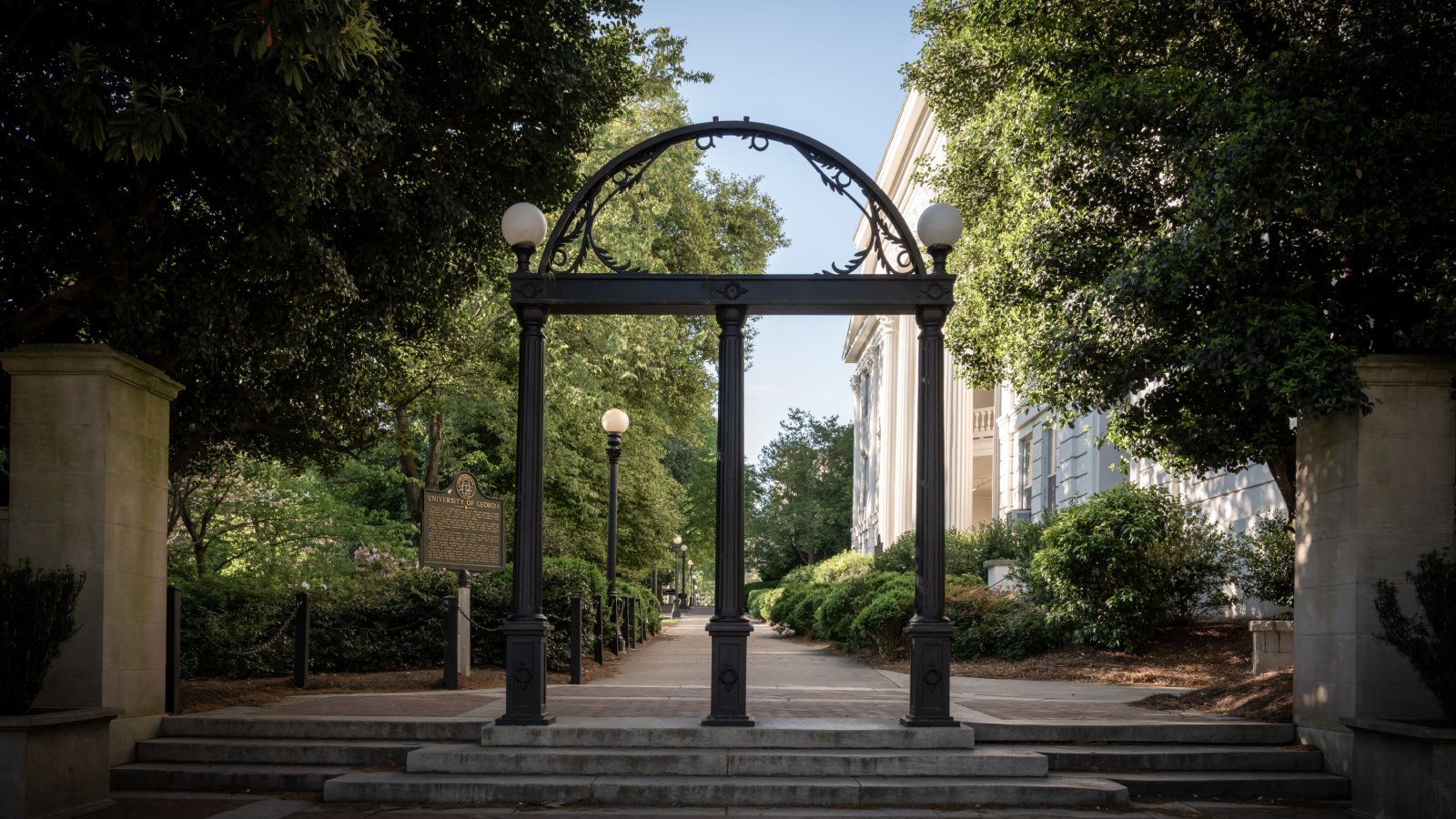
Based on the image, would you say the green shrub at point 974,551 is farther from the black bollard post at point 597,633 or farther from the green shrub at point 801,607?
the black bollard post at point 597,633

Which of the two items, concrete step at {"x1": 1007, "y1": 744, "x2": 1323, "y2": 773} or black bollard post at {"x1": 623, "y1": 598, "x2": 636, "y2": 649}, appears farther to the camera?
black bollard post at {"x1": 623, "y1": 598, "x2": 636, "y2": 649}

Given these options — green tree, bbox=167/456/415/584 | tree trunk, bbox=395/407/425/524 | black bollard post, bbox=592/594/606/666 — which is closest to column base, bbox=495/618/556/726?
black bollard post, bbox=592/594/606/666

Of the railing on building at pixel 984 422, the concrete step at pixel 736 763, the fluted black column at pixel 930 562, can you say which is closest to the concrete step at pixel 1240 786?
the concrete step at pixel 736 763

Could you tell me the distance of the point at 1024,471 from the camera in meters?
35.2

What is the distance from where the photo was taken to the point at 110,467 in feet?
32.2

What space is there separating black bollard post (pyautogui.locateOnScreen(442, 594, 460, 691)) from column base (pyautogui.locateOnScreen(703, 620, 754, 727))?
16.9 ft

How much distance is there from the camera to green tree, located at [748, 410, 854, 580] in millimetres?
77312

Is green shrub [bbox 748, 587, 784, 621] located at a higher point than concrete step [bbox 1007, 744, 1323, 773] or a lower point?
lower

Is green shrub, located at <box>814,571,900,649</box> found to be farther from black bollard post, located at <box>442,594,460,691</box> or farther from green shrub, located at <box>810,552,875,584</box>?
black bollard post, located at <box>442,594,460,691</box>

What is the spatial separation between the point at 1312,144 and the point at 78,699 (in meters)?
10.6

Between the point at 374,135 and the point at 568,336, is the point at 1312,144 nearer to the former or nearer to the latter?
the point at 374,135

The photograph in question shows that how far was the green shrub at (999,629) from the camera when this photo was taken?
1812 centimetres

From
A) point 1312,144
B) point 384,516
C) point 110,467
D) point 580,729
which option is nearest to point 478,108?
point 110,467

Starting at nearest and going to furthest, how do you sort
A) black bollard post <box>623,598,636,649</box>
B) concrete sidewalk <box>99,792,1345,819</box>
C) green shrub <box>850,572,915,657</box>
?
concrete sidewalk <box>99,792,1345,819</box> < green shrub <box>850,572,915,657</box> < black bollard post <box>623,598,636,649</box>
